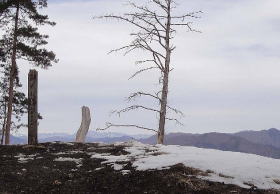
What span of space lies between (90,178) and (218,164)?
3.45 m

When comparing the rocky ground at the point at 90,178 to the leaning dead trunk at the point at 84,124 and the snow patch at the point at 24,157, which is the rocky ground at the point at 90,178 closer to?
the snow patch at the point at 24,157

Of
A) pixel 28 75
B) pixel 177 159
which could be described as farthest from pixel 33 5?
pixel 177 159

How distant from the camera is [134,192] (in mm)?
10266

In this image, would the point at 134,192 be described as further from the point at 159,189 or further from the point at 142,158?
the point at 142,158

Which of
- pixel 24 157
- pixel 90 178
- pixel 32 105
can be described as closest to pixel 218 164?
pixel 90 178

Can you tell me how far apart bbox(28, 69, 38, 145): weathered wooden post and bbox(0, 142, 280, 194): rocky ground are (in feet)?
10.8

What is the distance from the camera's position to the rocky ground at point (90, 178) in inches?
411

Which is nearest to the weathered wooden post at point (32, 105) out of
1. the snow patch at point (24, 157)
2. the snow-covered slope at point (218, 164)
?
the snow patch at point (24, 157)

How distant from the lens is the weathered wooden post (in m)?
18.2

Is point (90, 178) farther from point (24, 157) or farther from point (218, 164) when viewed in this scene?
point (24, 157)

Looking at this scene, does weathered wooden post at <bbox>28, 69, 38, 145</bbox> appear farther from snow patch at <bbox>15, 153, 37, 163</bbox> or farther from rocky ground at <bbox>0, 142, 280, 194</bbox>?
rocky ground at <bbox>0, 142, 280, 194</bbox>

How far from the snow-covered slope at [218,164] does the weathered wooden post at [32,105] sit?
4.09 m

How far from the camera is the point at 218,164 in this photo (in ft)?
40.5

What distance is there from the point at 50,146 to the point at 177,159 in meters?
6.56
